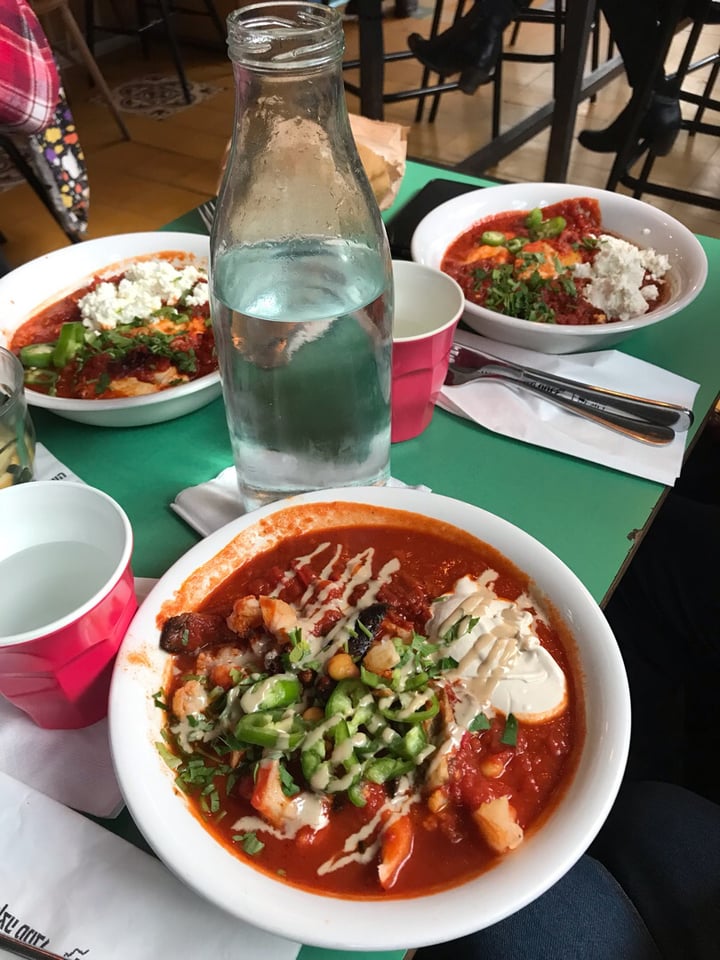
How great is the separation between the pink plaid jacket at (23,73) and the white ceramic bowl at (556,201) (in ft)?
3.92

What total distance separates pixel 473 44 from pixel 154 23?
2.61m

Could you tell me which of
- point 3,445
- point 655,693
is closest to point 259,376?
point 3,445

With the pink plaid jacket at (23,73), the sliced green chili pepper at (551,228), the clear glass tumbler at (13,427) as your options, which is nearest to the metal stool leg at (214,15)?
the pink plaid jacket at (23,73)

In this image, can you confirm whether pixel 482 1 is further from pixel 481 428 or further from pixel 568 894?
pixel 568 894

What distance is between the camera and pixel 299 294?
3.01 feet

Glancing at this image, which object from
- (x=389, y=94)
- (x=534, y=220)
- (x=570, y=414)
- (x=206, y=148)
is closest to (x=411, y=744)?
A: (x=570, y=414)

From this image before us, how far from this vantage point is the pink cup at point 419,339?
102 centimetres

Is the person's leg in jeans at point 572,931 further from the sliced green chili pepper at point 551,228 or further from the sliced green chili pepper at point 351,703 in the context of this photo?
the sliced green chili pepper at point 551,228

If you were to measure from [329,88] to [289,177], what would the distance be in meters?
0.11

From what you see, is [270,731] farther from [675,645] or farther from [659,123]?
[659,123]

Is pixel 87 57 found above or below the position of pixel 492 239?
below

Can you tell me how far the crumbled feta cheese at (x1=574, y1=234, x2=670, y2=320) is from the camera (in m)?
1.28

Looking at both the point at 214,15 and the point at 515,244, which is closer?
the point at 515,244

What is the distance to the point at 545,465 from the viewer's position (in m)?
1.12
